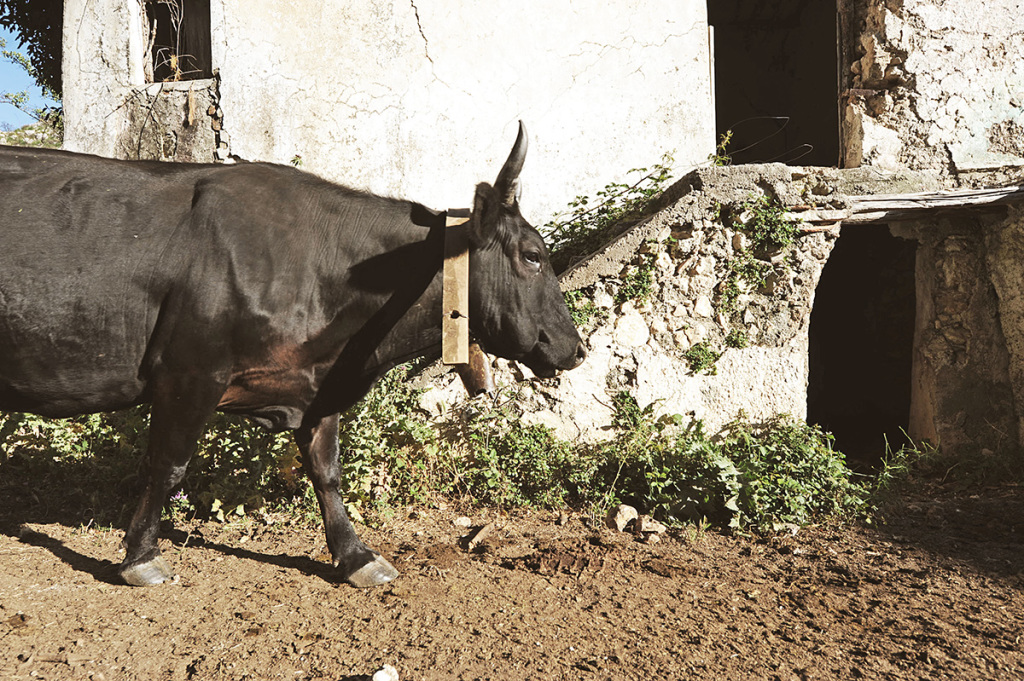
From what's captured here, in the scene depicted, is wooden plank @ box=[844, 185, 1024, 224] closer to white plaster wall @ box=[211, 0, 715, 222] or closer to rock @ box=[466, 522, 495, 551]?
white plaster wall @ box=[211, 0, 715, 222]

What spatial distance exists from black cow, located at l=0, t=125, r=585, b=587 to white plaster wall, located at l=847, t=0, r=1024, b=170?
403cm

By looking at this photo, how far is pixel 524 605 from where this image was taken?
3.71 metres

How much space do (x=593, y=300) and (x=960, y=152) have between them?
10.5ft

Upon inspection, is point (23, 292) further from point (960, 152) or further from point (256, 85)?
point (960, 152)

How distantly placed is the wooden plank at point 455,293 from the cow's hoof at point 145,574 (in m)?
1.72

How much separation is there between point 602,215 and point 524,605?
12.6 feet

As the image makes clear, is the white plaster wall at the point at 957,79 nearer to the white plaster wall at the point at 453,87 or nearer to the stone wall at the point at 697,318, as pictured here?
the stone wall at the point at 697,318

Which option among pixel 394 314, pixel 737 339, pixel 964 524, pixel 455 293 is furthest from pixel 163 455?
pixel 964 524

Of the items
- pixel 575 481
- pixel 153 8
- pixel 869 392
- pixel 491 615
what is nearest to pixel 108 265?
pixel 491 615

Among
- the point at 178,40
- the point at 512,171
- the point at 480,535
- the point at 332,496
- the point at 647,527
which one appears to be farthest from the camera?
the point at 178,40

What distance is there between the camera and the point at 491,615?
358 cm

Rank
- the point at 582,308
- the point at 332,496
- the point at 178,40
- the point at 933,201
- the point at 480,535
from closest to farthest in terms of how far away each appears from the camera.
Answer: the point at 332,496 → the point at 480,535 → the point at 582,308 → the point at 933,201 → the point at 178,40

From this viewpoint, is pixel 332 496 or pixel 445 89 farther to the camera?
pixel 445 89

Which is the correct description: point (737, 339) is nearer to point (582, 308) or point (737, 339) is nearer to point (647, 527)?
point (582, 308)
